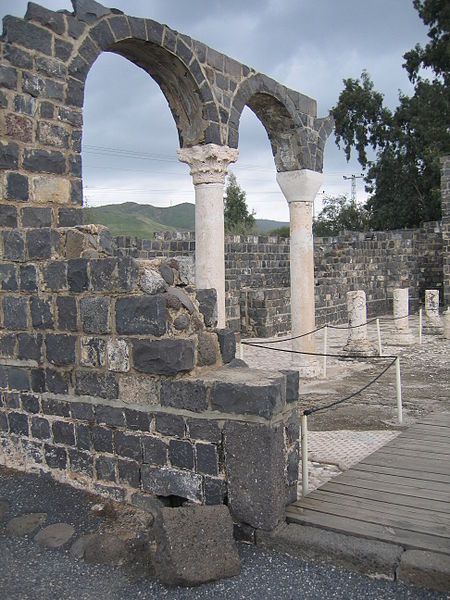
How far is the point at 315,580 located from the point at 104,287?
237 centimetres

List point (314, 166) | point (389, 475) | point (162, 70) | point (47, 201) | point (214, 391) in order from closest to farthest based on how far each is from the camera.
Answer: point (214, 391) → point (389, 475) → point (47, 201) → point (162, 70) → point (314, 166)

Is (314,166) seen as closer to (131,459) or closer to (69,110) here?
(69,110)

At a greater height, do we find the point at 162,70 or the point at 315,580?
the point at 162,70

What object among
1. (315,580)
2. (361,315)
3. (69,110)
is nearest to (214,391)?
(315,580)

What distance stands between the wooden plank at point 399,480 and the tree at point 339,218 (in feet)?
119

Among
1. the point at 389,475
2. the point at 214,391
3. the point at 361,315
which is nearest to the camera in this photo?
the point at 214,391

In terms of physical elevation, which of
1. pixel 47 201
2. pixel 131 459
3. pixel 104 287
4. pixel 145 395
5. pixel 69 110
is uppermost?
pixel 69 110

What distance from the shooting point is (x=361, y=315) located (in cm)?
1212

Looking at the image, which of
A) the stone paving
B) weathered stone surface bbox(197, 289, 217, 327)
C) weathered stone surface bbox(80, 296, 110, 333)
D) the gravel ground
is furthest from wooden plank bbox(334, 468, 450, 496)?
weathered stone surface bbox(80, 296, 110, 333)

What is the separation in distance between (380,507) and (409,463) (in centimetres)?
104

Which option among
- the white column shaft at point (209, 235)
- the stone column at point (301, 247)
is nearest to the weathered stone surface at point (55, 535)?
the white column shaft at point (209, 235)

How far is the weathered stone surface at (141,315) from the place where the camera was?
422cm

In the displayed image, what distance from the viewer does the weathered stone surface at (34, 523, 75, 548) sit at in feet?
13.4

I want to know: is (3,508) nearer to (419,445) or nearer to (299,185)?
(419,445)
